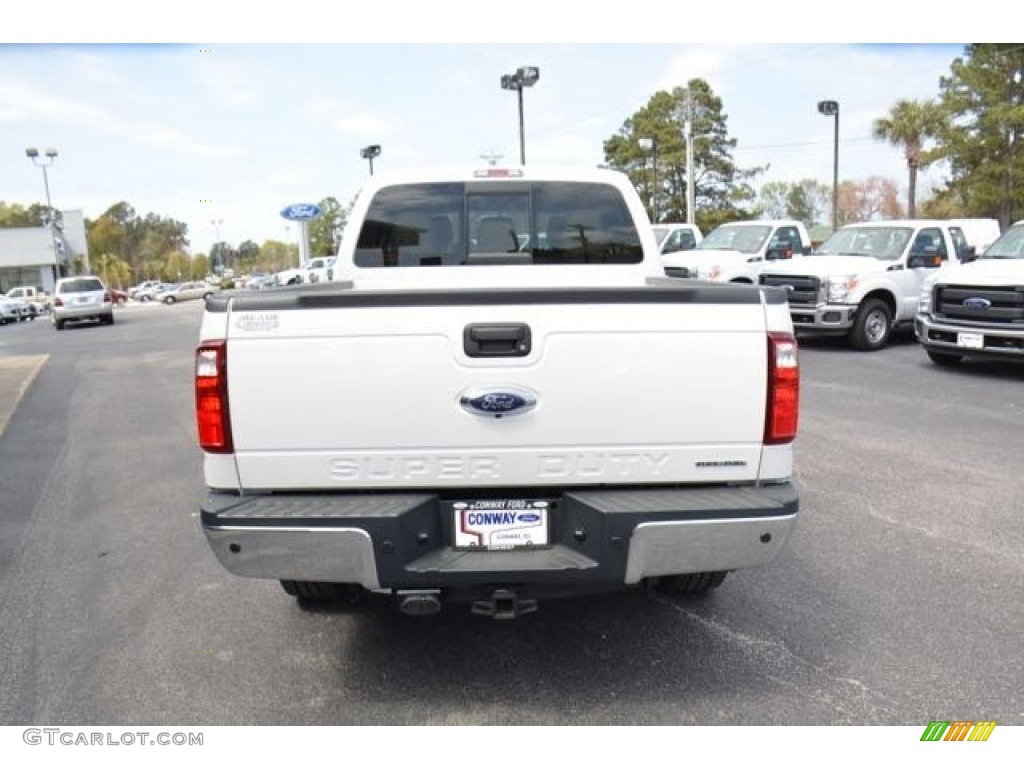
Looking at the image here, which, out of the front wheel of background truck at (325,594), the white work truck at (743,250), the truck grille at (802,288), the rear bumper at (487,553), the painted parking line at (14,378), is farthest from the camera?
the white work truck at (743,250)

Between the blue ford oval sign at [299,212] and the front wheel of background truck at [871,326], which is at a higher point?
the blue ford oval sign at [299,212]

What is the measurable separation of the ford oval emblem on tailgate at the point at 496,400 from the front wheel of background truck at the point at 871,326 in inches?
458

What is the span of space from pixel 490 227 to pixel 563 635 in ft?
7.27

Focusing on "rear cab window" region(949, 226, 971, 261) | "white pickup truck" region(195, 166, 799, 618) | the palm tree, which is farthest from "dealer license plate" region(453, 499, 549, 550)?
the palm tree

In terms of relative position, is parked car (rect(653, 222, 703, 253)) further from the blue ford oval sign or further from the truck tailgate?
the truck tailgate

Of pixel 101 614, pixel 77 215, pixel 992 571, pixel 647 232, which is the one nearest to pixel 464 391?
pixel 647 232

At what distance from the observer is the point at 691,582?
4.06 m

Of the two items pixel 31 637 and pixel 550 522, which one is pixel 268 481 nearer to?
pixel 550 522

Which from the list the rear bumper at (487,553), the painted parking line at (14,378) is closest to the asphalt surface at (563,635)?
the rear bumper at (487,553)

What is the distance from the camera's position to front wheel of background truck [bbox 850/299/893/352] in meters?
13.4

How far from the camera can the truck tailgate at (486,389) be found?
9.87ft

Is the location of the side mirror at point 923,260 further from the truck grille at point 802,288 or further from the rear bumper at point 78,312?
the rear bumper at point 78,312

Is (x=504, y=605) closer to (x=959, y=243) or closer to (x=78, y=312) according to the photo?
(x=959, y=243)

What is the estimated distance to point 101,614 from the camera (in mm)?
4246
